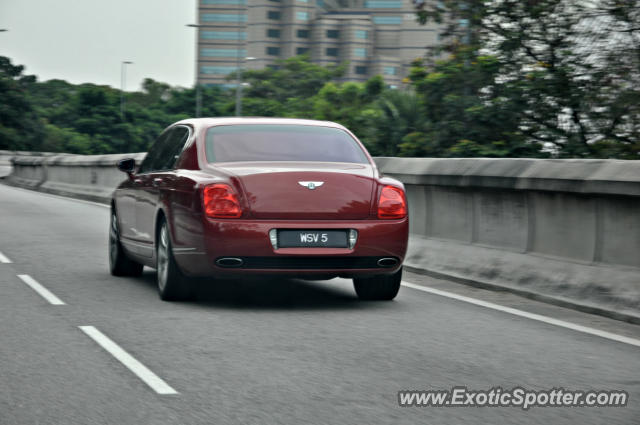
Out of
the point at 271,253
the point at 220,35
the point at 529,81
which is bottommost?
the point at 271,253

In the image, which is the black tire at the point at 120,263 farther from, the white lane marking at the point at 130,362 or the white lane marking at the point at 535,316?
the white lane marking at the point at 130,362

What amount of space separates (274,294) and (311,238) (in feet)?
4.92

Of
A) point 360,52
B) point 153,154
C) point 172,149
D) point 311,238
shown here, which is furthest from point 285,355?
point 360,52

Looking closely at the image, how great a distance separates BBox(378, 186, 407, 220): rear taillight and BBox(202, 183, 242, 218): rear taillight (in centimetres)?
118

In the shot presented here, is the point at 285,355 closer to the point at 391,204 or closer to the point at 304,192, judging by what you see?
the point at 304,192

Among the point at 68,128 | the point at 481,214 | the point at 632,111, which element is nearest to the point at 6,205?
the point at 632,111

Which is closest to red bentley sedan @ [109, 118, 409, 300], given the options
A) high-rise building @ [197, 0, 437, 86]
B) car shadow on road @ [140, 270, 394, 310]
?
car shadow on road @ [140, 270, 394, 310]

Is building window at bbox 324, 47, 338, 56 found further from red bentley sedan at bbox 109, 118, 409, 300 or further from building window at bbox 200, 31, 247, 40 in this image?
red bentley sedan at bbox 109, 118, 409, 300

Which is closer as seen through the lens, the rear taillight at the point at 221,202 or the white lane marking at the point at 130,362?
the white lane marking at the point at 130,362

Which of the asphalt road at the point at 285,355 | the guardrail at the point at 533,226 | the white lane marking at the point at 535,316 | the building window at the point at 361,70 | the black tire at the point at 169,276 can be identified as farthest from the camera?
the building window at the point at 361,70

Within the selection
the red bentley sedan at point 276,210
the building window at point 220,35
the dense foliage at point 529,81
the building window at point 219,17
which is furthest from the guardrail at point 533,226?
the building window at point 219,17

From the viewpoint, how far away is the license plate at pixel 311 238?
27.3 feet

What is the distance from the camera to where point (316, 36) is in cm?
16925

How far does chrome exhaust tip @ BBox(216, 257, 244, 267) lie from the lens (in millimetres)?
8266
